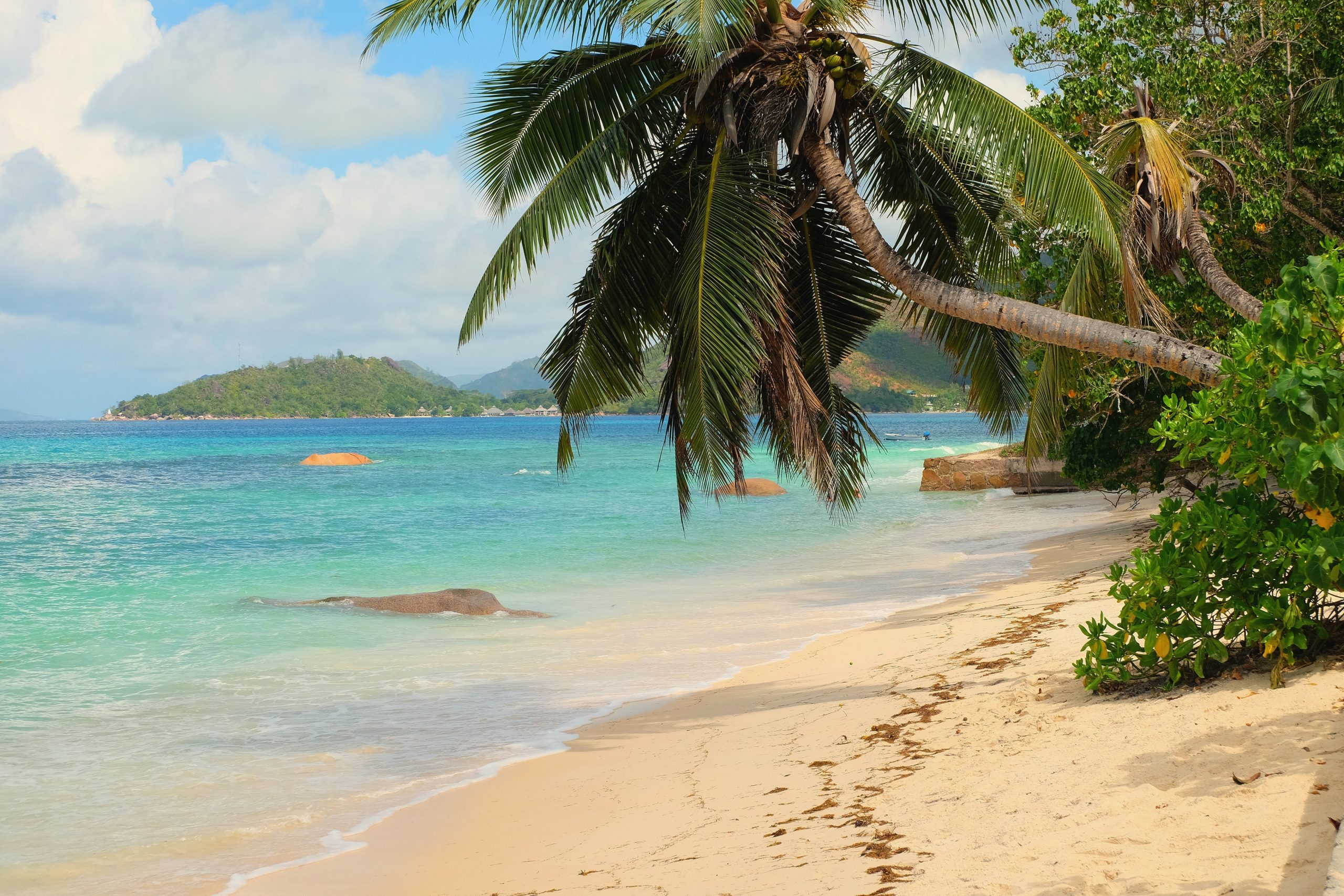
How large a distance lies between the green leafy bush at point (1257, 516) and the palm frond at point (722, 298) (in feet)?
7.46

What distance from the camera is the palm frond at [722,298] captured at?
18.5 ft

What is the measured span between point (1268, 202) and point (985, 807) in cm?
759

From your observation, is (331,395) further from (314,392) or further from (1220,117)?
(1220,117)

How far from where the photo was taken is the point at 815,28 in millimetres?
6184

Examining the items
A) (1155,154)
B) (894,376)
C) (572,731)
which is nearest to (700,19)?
(1155,154)

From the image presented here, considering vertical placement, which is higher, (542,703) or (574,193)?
(574,193)

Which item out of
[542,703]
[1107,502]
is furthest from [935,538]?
[542,703]

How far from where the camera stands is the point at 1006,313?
213 inches

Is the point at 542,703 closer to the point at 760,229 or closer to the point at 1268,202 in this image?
the point at 760,229

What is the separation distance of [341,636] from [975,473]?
20870 millimetres

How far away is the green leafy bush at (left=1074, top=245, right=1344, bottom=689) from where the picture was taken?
333 centimetres

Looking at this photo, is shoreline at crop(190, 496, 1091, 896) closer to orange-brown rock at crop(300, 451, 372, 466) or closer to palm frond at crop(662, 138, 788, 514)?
palm frond at crop(662, 138, 788, 514)

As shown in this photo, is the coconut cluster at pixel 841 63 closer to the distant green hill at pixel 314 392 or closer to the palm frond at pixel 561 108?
the palm frond at pixel 561 108

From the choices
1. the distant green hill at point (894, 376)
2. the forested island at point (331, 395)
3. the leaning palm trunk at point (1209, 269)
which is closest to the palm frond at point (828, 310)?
the leaning palm trunk at point (1209, 269)
